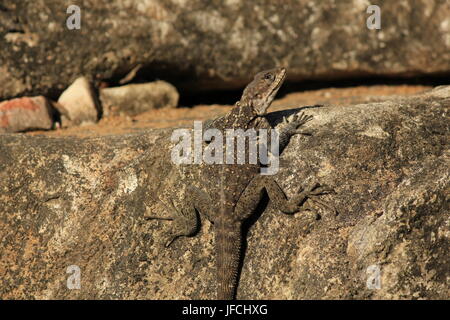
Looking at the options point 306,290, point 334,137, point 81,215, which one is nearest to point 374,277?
point 306,290

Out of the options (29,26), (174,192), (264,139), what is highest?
(29,26)

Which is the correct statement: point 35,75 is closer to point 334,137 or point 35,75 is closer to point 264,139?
point 264,139
